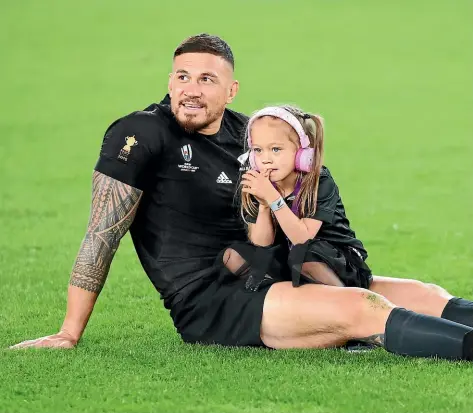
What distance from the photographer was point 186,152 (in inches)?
271

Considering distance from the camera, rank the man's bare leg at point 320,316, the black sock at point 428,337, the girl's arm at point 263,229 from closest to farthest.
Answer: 1. the black sock at point 428,337
2. the man's bare leg at point 320,316
3. the girl's arm at point 263,229

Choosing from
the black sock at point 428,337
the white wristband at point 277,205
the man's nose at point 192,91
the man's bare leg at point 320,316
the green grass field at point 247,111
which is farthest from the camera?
the man's nose at point 192,91

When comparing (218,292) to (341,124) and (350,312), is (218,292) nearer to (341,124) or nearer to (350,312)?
(350,312)

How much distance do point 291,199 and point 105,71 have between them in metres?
13.5

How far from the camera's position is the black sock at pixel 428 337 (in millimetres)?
6168

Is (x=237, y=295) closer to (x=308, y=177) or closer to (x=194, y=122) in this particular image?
(x=308, y=177)

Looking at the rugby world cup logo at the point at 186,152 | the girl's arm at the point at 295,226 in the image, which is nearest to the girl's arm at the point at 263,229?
the girl's arm at the point at 295,226

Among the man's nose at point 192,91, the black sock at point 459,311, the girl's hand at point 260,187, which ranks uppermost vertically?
the man's nose at point 192,91

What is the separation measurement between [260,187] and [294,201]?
0.24 metres

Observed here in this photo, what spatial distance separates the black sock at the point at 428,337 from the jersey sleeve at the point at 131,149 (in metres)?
1.49

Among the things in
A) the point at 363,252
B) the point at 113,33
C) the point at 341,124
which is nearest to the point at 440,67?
the point at 341,124

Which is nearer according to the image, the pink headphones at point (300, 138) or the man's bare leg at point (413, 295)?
the pink headphones at point (300, 138)

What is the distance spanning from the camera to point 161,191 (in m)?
6.88

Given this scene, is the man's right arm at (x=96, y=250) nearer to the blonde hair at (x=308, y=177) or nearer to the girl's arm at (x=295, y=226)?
the blonde hair at (x=308, y=177)
